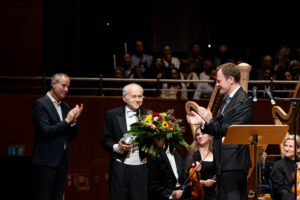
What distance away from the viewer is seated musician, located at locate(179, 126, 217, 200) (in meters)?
5.61

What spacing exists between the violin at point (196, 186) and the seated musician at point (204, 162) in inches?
0.9

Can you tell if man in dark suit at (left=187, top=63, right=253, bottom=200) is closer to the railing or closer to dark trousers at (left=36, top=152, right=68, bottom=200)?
dark trousers at (left=36, top=152, right=68, bottom=200)

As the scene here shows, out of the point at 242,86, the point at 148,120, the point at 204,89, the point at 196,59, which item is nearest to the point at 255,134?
the point at 148,120

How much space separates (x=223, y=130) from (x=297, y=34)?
295 inches

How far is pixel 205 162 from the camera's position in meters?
5.75

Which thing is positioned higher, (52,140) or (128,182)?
(52,140)

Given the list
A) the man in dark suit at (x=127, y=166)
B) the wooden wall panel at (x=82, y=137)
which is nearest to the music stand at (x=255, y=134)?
the man in dark suit at (x=127, y=166)

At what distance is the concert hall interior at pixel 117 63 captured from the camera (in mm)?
8367

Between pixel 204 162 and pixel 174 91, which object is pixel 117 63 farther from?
pixel 204 162

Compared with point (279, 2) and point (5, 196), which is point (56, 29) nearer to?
point (279, 2)

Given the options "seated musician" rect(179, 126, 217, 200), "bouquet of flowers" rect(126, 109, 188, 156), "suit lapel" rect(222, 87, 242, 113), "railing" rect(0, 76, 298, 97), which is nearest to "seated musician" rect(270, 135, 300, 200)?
"seated musician" rect(179, 126, 217, 200)

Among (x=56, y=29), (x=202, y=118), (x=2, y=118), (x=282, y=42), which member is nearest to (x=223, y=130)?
(x=202, y=118)

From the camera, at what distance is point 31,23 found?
32.3ft

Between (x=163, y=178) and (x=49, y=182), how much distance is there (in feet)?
3.80
